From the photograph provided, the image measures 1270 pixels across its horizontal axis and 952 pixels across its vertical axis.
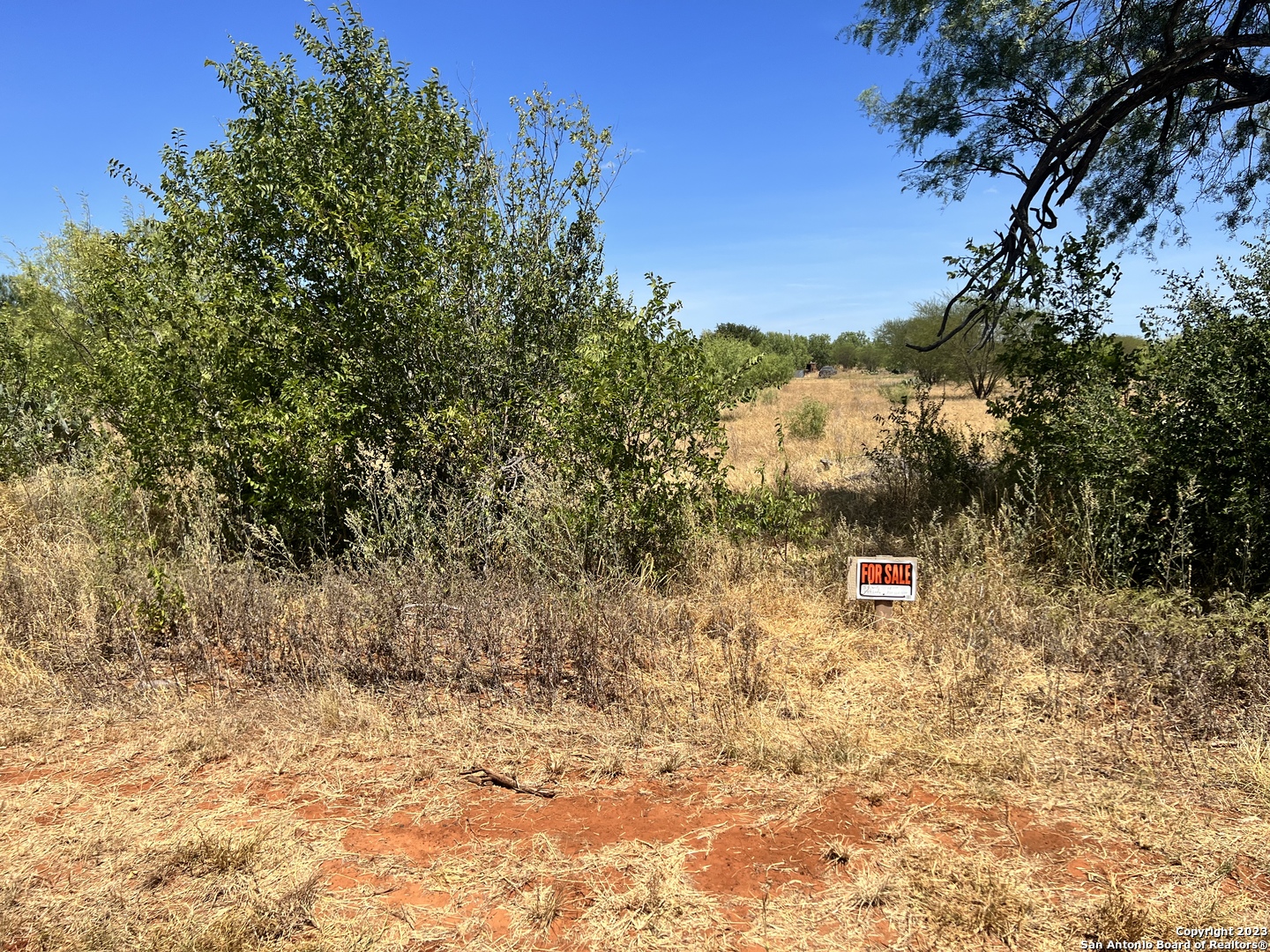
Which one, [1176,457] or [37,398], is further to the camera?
[37,398]

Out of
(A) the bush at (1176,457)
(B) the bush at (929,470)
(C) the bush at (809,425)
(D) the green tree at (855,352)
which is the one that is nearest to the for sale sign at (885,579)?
(A) the bush at (1176,457)

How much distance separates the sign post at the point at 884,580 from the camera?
4.67m

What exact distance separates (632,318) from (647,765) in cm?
313

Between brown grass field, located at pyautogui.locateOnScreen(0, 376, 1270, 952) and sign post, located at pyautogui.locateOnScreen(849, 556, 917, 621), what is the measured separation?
0.23 metres

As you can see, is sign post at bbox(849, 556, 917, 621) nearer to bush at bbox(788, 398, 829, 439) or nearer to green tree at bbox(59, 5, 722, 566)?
green tree at bbox(59, 5, 722, 566)

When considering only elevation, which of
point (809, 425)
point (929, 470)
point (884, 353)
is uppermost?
point (884, 353)

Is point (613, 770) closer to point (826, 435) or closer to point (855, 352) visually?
point (826, 435)

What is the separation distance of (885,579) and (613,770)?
6.93ft

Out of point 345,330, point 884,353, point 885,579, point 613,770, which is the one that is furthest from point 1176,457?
point 884,353

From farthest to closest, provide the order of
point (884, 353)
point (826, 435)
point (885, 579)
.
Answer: point (884, 353) → point (826, 435) → point (885, 579)

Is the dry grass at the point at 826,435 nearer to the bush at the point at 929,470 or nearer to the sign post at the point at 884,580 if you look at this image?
the bush at the point at 929,470

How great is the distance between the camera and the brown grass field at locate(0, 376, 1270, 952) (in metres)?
2.55

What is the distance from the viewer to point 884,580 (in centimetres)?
471

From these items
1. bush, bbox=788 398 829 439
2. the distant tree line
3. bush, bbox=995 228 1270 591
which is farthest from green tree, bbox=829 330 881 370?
bush, bbox=995 228 1270 591
